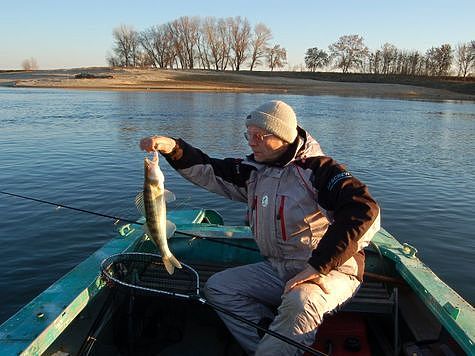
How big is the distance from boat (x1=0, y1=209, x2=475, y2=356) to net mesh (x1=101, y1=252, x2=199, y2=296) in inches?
5.0

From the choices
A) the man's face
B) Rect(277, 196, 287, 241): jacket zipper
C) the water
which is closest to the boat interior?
Rect(277, 196, 287, 241): jacket zipper

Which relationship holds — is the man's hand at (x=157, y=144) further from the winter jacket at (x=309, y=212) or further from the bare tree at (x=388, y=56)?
the bare tree at (x=388, y=56)

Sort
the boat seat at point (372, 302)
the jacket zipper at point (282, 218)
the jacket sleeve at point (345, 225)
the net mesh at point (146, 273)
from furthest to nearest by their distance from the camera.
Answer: the boat seat at point (372, 302)
the net mesh at point (146, 273)
the jacket zipper at point (282, 218)
the jacket sleeve at point (345, 225)

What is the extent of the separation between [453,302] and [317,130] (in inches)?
786

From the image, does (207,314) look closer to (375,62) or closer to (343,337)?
(343,337)

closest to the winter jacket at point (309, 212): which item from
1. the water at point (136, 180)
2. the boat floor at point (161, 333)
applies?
the boat floor at point (161, 333)

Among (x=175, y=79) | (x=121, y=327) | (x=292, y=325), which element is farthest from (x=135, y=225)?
(x=175, y=79)

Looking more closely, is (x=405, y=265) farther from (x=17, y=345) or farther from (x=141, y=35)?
(x=141, y=35)

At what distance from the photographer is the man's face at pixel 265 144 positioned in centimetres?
359

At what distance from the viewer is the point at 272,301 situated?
3.76 m

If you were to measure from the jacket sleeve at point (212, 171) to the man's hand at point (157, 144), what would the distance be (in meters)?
0.09

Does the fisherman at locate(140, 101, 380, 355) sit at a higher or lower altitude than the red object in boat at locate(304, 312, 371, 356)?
higher

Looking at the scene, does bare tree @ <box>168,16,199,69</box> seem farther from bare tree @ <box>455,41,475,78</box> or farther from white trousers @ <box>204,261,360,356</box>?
white trousers @ <box>204,261,360,356</box>

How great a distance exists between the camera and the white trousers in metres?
3.15
